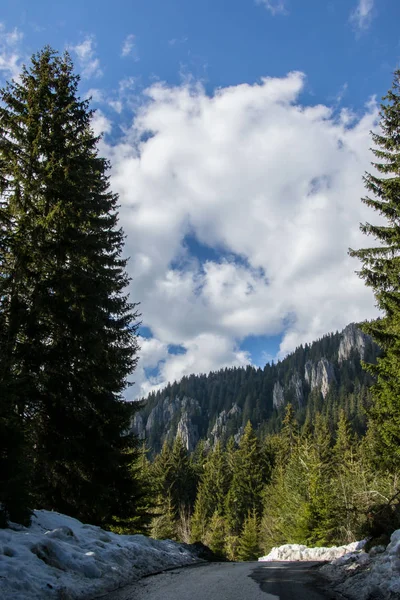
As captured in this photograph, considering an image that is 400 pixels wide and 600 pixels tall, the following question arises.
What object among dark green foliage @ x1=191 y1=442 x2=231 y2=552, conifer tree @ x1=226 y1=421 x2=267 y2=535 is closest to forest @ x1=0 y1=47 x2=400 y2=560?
conifer tree @ x1=226 y1=421 x2=267 y2=535

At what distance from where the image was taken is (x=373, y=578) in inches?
273

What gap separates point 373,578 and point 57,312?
9.44m

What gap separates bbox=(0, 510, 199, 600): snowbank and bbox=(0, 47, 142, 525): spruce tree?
7.99 feet

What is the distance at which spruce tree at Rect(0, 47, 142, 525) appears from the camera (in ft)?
35.1

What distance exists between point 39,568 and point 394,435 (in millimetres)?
11417

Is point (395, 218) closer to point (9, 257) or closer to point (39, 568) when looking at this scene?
point (9, 257)

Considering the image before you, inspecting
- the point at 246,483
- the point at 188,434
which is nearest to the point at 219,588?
the point at 246,483

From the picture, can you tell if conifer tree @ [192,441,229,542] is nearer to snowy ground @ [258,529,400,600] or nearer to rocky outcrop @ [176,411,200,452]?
snowy ground @ [258,529,400,600]

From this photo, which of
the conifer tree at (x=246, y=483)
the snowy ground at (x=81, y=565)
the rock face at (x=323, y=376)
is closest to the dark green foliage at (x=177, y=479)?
the conifer tree at (x=246, y=483)

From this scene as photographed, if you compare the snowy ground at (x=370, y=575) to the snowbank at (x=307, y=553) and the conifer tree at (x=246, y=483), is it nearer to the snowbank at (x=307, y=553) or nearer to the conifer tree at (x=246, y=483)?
the snowbank at (x=307, y=553)

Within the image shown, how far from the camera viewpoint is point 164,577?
317 inches

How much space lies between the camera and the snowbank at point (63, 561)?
533 centimetres

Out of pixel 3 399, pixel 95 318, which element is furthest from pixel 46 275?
pixel 3 399

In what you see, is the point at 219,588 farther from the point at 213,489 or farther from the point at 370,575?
the point at 213,489
